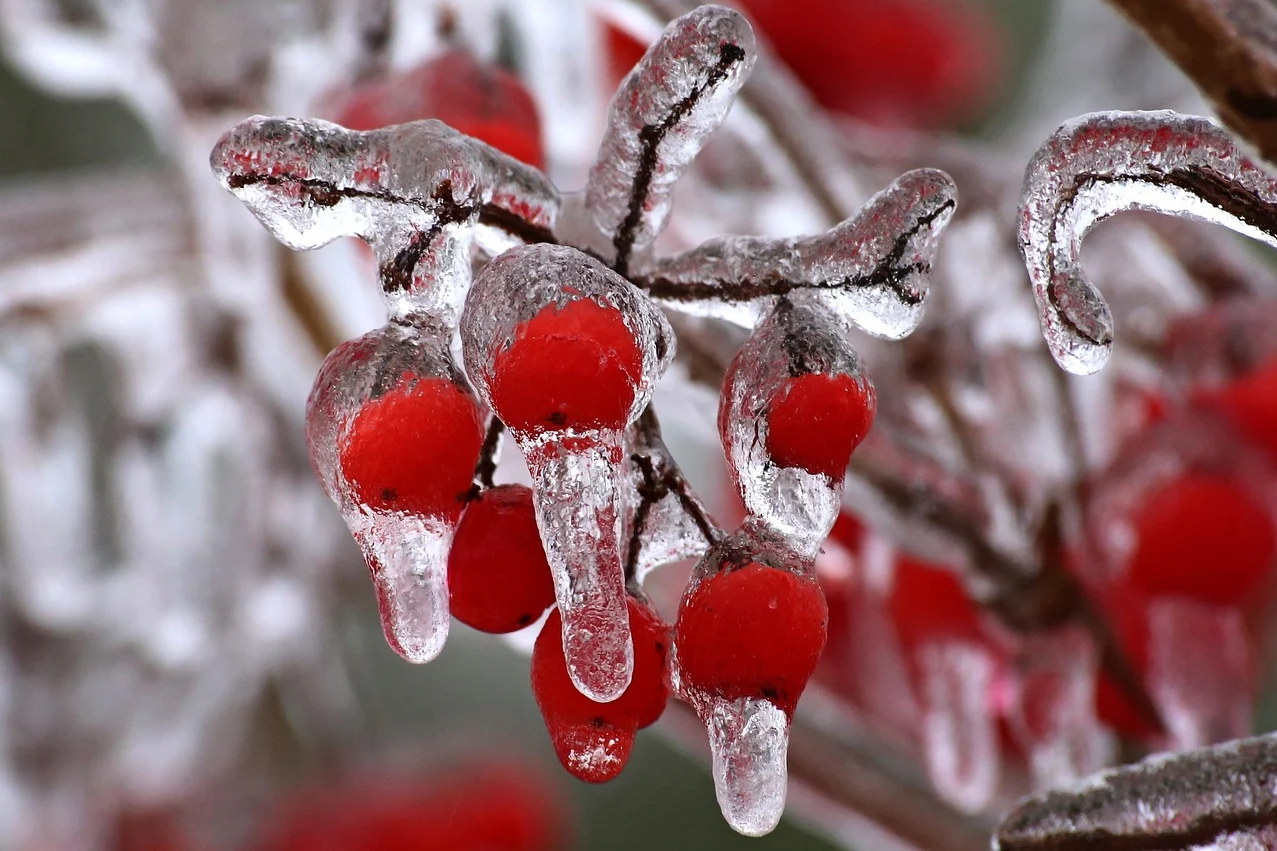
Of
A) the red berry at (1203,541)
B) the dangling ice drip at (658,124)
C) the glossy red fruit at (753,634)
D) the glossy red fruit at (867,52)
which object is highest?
the glossy red fruit at (867,52)

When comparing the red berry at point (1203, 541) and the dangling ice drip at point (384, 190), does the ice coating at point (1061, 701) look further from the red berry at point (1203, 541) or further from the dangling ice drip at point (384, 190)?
the dangling ice drip at point (384, 190)

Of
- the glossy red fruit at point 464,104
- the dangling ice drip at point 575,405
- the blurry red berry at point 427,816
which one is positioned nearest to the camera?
the dangling ice drip at point 575,405

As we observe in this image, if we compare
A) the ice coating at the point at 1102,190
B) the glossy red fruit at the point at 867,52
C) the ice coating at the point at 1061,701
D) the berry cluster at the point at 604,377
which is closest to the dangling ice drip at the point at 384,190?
the berry cluster at the point at 604,377

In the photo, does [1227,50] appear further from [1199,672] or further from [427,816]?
[427,816]

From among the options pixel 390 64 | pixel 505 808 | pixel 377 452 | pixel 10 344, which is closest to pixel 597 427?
pixel 377 452

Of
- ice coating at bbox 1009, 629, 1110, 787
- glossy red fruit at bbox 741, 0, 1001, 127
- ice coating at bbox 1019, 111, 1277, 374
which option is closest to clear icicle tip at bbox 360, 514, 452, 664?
ice coating at bbox 1019, 111, 1277, 374

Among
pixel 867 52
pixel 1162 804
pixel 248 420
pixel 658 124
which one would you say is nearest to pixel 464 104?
pixel 658 124

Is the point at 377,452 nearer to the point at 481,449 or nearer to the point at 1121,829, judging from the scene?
the point at 481,449
